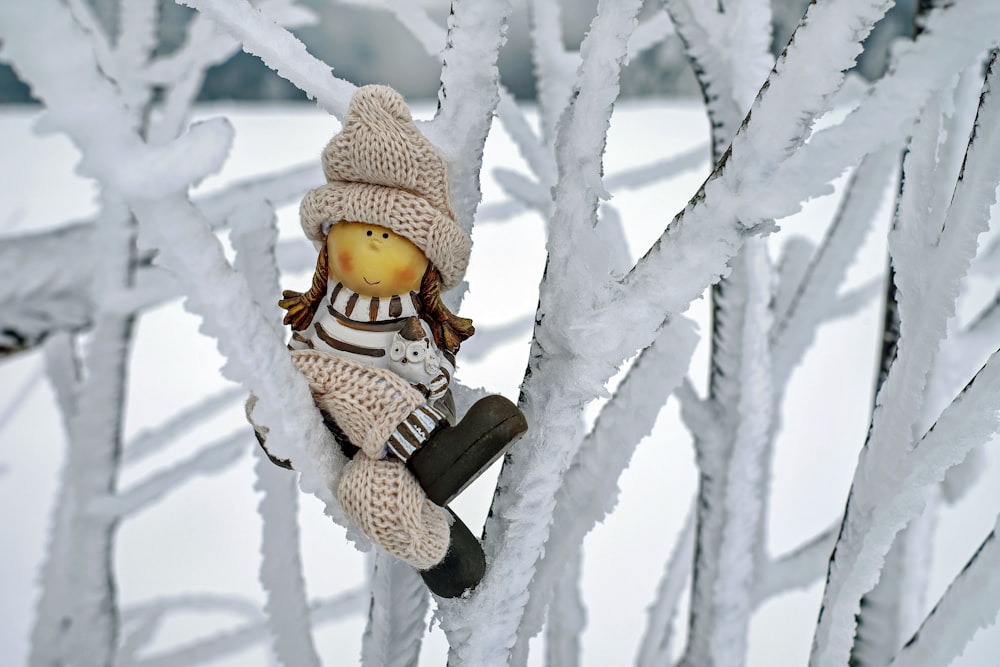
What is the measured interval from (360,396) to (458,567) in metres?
0.08

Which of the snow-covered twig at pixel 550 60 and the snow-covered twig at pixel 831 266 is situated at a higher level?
the snow-covered twig at pixel 550 60

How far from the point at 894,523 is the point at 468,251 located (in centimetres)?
21

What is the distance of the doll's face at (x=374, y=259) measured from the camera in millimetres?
310

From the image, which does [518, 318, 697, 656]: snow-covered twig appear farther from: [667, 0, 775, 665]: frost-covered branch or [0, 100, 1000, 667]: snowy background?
[0, 100, 1000, 667]: snowy background

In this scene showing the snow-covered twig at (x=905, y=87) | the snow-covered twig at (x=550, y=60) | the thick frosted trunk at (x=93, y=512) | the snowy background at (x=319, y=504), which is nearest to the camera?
the snow-covered twig at (x=905, y=87)

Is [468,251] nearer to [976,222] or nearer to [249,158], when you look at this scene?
[976,222]

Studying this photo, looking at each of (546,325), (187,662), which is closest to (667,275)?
(546,325)

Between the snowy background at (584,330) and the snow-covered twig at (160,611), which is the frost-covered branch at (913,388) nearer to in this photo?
the snowy background at (584,330)

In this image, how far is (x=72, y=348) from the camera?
719 mm

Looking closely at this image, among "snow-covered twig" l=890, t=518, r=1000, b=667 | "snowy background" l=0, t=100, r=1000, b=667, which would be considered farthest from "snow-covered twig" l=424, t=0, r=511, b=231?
"snowy background" l=0, t=100, r=1000, b=667

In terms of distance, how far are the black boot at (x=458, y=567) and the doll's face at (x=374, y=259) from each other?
0.10 meters

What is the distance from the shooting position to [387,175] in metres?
0.31

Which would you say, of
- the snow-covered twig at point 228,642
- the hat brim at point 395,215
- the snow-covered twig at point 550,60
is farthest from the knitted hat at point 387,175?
the snow-covered twig at point 228,642

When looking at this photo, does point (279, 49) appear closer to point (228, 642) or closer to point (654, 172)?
point (654, 172)
